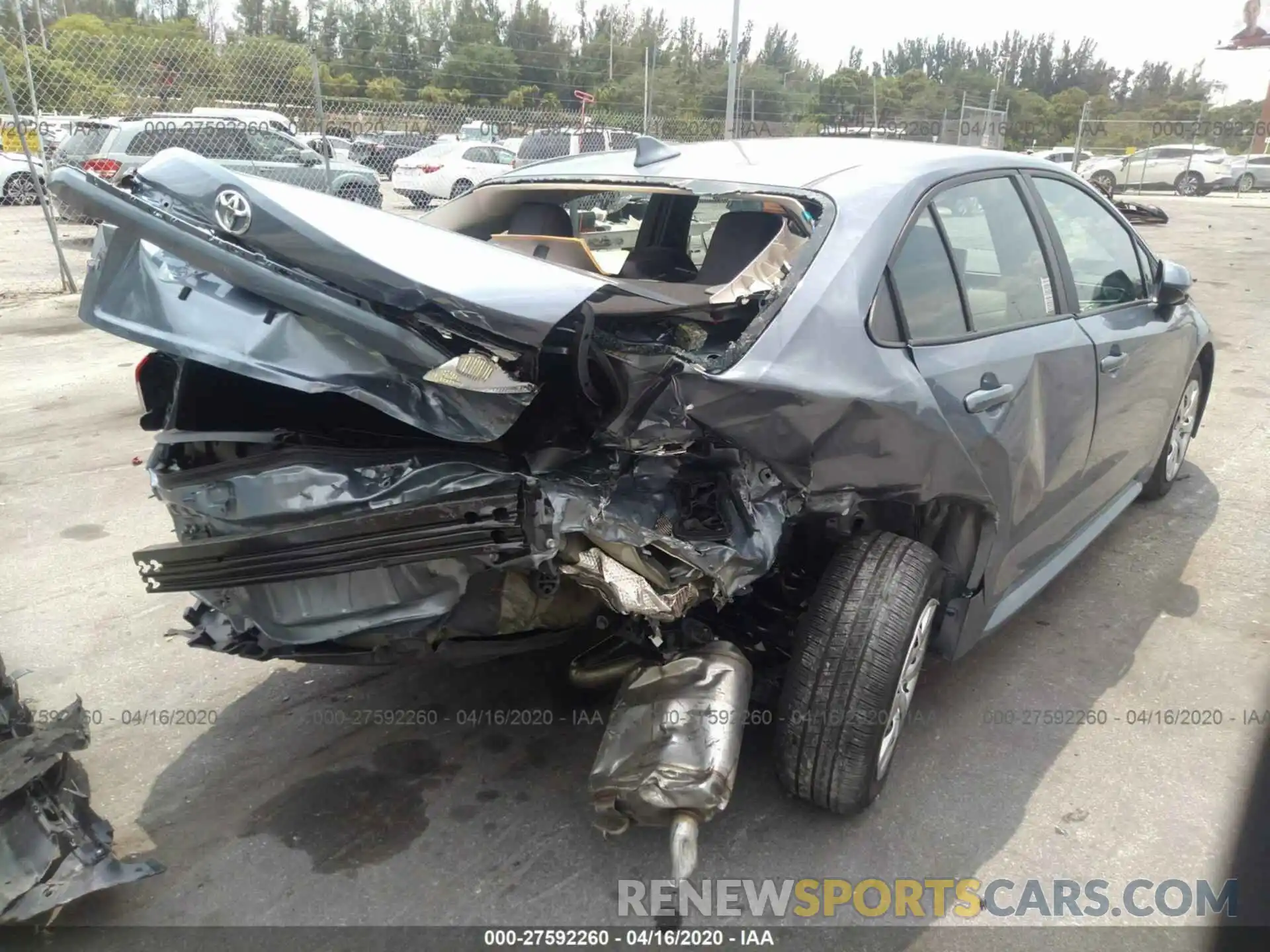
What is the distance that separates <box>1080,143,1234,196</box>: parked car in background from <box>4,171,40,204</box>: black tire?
29.1m

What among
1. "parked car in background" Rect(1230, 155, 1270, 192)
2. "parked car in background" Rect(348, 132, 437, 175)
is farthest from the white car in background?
"parked car in background" Rect(1230, 155, 1270, 192)

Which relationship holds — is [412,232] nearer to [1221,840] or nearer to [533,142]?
[1221,840]

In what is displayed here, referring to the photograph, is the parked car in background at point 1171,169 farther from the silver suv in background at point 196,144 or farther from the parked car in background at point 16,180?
the parked car in background at point 16,180

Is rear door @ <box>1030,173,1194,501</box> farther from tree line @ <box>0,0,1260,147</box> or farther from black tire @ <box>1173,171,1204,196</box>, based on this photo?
black tire @ <box>1173,171,1204,196</box>

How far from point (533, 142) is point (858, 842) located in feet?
47.8

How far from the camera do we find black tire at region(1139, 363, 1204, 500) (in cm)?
464

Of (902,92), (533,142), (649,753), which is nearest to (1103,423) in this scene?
(649,753)

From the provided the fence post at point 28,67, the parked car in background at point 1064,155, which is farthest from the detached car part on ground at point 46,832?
the parked car in background at point 1064,155

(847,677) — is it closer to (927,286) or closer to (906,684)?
(906,684)

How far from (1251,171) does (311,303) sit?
3784 centimetres

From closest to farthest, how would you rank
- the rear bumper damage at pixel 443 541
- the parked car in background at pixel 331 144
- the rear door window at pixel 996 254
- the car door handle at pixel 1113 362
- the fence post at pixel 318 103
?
the rear bumper damage at pixel 443 541 → the rear door window at pixel 996 254 → the car door handle at pixel 1113 362 → the fence post at pixel 318 103 → the parked car in background at pixel 331 144

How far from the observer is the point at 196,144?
11.7 metres

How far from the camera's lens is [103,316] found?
212cm

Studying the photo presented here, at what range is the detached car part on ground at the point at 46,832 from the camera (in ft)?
6.93
